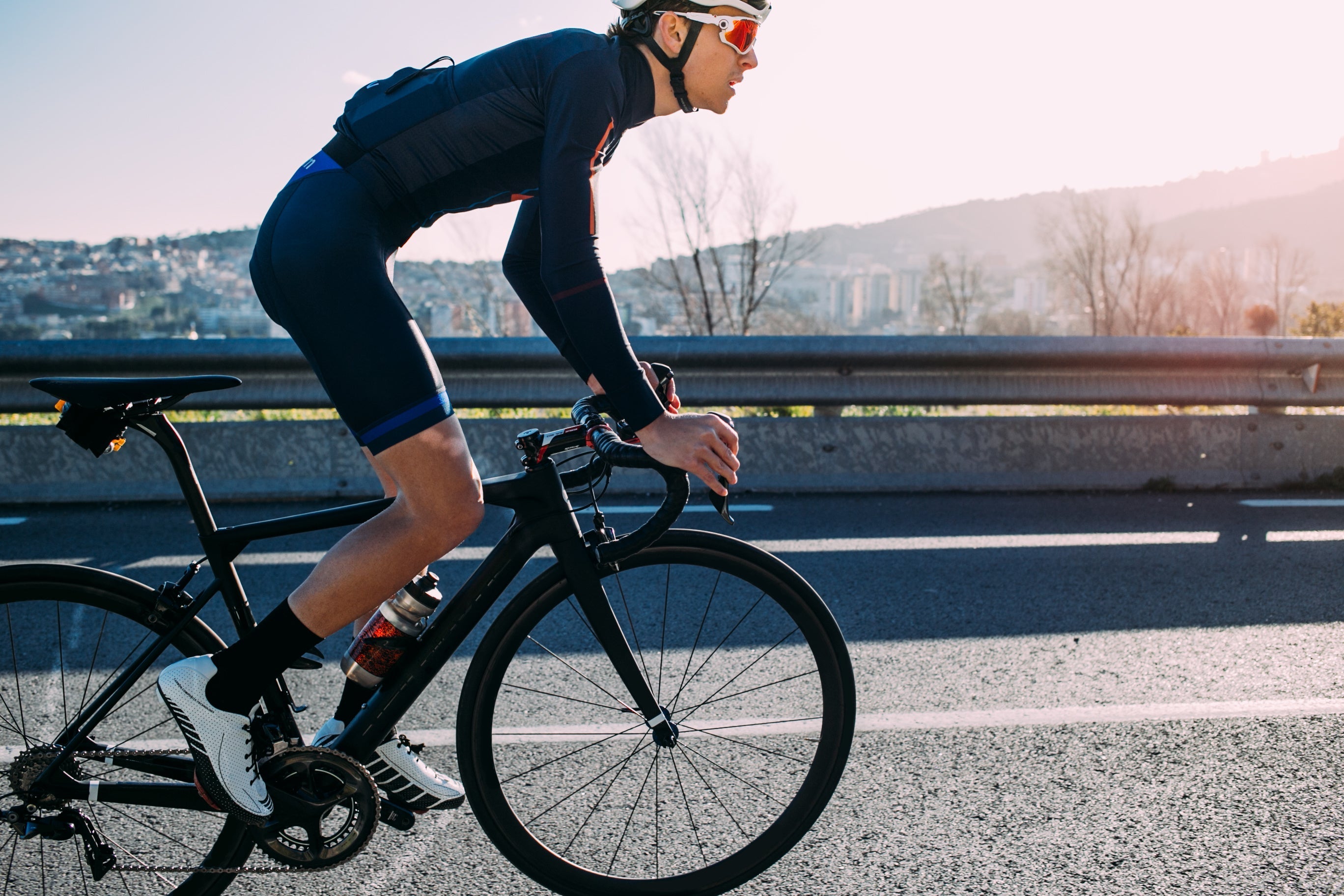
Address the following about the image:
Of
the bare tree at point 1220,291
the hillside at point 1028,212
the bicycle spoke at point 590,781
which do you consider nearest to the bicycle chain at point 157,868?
the bicycle spoke at point 590,781

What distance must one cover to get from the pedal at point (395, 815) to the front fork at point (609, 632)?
1.78 feet

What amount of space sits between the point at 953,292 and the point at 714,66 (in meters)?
76.6

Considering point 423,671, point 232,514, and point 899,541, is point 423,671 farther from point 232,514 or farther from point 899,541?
point 232,514

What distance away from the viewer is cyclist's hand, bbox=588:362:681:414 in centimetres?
216

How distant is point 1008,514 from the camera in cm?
592

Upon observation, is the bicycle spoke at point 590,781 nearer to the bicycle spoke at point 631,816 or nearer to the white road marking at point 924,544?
the bicycle spoke at point 631,816

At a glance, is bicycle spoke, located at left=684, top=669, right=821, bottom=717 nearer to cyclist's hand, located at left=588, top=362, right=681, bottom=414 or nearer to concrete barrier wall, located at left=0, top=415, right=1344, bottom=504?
cyclist's hand, located at left=588, top=362, right=681, bottom=414

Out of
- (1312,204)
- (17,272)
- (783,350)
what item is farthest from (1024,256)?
(783,350)

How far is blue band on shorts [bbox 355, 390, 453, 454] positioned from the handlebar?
0.95 feet

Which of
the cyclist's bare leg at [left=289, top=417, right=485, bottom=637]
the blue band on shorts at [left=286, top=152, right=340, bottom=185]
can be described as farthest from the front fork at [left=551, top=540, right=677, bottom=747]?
the blue band on shorts at [left=286, top=152, right=340, bottom=185]

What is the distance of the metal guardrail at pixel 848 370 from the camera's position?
21.0 ft

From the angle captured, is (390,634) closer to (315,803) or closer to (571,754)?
(315,803)

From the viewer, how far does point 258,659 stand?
203cm

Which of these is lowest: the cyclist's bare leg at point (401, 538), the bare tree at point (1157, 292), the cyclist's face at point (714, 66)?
the cyclist's bare leg at point (401, 538)
